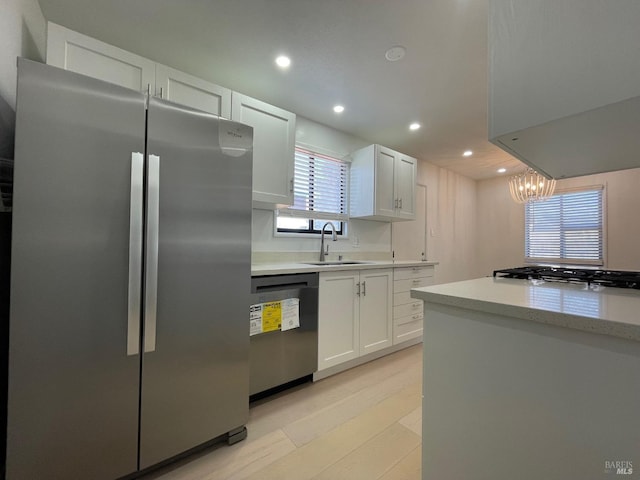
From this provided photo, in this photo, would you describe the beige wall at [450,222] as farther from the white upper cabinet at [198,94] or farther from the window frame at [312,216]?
the white upper cabinet at [198,94]

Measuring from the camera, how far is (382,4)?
1424 millimetres

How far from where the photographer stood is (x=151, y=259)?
1.18 meters

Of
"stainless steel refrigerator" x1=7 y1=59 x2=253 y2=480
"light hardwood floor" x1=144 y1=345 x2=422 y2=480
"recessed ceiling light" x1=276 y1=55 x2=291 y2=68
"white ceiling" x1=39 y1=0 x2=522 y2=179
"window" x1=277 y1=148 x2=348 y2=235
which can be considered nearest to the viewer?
"stainless steel refrigerator" x1=7 y1=59 x2=253 y2=480

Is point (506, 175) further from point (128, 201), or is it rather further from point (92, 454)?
point (92, 454)

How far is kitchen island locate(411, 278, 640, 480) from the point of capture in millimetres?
602

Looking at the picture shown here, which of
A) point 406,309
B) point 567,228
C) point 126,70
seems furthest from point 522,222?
point 126,70

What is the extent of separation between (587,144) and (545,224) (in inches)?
180

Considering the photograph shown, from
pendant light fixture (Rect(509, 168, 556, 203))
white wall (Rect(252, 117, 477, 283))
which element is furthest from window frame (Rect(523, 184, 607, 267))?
pendant light fixture (Rect(509, 168, 556, 203))

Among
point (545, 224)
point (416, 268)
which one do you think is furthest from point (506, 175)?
point (416, 268)

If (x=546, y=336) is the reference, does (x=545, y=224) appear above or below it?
above

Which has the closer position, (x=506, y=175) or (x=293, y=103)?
(x=293, y=103)

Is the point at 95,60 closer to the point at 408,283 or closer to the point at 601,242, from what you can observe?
the point at 408,283

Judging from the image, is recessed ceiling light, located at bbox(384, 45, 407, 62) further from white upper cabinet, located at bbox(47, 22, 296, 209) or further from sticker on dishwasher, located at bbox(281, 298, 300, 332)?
sticker on dishwasher, located at bbox(281, 298, 300, 332)

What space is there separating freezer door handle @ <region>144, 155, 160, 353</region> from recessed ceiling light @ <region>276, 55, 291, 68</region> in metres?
1.24
